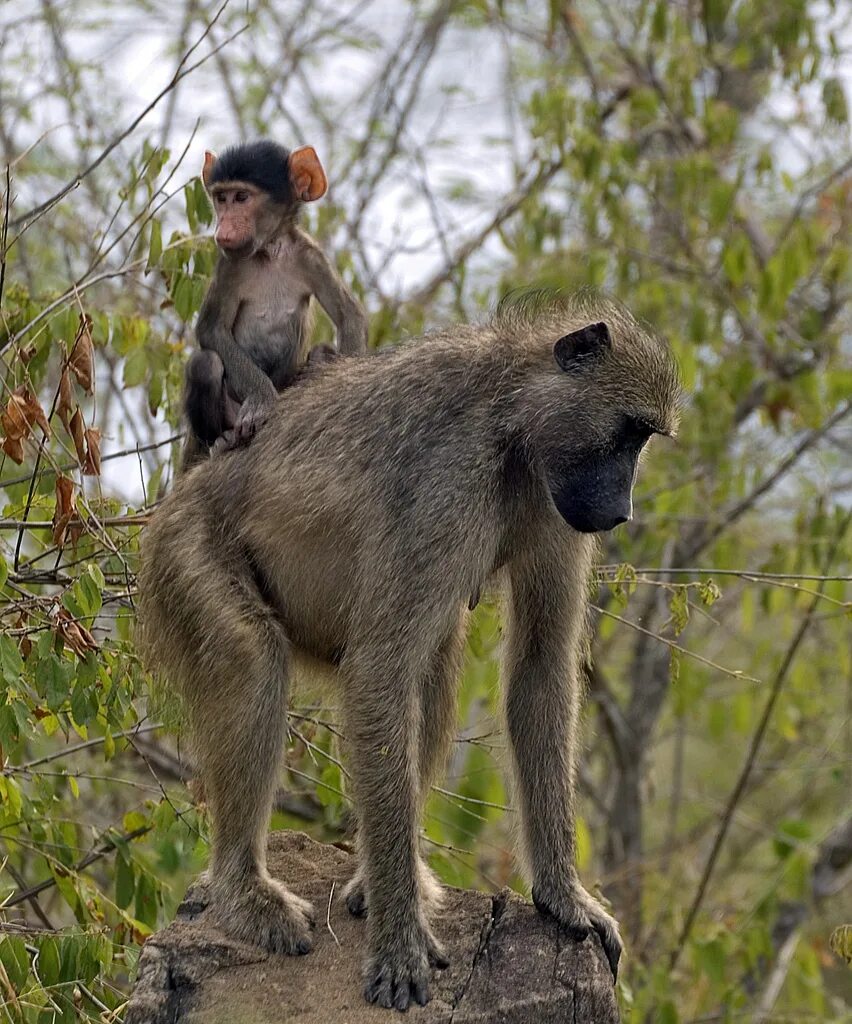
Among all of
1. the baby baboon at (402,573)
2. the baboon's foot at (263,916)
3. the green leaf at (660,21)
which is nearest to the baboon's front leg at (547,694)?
the baby baboon at (402,573)

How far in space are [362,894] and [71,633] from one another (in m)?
1.11

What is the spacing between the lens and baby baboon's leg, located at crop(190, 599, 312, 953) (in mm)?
4168

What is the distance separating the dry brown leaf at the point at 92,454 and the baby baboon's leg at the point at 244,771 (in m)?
0.58

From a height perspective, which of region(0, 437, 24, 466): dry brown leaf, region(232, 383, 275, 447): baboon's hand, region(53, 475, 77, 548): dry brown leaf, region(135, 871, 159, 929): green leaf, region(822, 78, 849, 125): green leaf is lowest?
region(135, 871, 159, 929): green leaf

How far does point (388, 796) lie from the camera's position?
4070 millimetres

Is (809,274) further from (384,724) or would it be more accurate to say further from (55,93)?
(384,724)

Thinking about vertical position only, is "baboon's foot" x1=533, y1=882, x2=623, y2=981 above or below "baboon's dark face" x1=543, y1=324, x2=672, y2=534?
below

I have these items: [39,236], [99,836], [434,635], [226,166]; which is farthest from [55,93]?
[434,635]

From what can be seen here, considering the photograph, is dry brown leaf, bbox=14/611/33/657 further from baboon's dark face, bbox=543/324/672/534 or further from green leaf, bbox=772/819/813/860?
green leaf, bbox=772/819/813/860

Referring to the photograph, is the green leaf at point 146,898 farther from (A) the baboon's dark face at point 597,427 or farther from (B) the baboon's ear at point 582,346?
(B) the baboon's ear at point 582,346

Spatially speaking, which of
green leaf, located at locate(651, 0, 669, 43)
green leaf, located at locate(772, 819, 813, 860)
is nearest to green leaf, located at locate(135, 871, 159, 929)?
green leaf, located at locate(772, 819, 813, 860)

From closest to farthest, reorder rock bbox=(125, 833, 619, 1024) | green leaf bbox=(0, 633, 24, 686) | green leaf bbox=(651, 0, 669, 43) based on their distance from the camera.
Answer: rock bbox=(125, 833, 619, 1024) → green leaf bbox=(0, 633, 24, 686) → green leaf bbox=(651, 0, 669, 43)

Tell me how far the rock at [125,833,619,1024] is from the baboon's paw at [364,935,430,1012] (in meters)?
0.03

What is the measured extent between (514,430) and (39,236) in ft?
24.1
